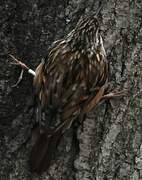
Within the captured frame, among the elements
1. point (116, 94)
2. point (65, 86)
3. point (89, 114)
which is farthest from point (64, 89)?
point (116, 94)

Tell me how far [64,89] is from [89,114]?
0.24 m

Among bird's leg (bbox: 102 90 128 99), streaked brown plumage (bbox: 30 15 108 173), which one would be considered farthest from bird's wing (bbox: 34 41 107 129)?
bird's leg (bbox: 102 90 128 99)

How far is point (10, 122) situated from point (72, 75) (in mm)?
542

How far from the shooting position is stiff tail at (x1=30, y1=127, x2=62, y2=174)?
5.09 feet

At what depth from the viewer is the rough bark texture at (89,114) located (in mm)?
1548

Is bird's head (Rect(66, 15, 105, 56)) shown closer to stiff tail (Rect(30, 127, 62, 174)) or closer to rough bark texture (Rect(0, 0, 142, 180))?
rough bark texture (Rect(0, 0, 142, 180))

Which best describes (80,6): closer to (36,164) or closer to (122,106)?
(122,106)

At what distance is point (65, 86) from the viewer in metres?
1.63

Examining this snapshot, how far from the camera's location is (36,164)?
155 cm

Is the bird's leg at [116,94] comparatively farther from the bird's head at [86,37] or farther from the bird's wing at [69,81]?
the bird's head at [86,37]

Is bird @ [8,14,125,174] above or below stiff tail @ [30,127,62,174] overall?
above

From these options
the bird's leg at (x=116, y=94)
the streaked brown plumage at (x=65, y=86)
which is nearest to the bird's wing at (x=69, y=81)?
the streaked brown plumage at (x=65, y=86)

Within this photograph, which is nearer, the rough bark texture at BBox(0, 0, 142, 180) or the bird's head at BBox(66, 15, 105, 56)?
the rough bark texture at BBox(0, 0, 142, 180)

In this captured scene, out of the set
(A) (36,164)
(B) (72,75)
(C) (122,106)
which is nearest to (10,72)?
(B) (72,75)
